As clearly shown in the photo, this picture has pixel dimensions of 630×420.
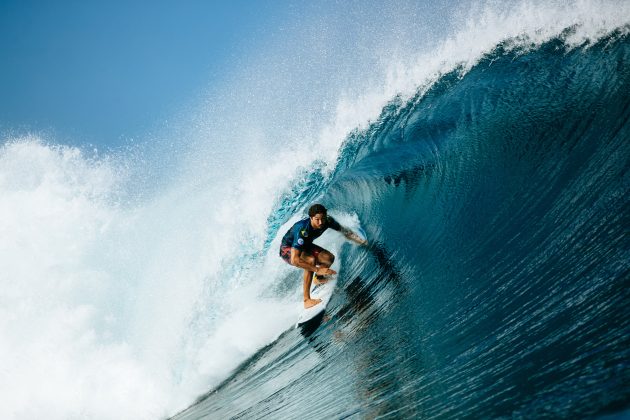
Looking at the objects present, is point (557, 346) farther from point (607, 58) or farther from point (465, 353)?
point (607, 58)

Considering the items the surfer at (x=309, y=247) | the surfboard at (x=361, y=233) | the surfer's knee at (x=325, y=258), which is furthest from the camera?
the surfboard at (x=361, y=233)

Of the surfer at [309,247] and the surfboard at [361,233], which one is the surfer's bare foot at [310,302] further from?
the surfboard at [361,233]

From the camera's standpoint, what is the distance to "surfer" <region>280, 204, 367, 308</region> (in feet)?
16.7

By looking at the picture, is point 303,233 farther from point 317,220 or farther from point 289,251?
point 289,251

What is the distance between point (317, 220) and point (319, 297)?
45.2 inches

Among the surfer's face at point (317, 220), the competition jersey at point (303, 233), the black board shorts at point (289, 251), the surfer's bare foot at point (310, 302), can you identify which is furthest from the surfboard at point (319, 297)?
the surfer's face at point (317, 220)

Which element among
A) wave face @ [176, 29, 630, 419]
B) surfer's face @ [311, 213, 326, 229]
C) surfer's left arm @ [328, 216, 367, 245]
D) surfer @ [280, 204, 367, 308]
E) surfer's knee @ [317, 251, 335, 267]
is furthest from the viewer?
surfer's knee @ [317, 251, 335, 267]

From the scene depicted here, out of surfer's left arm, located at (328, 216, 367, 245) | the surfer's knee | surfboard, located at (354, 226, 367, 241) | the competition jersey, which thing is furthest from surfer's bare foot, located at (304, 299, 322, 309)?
surfboard, located at (354, 226, 367, 241)

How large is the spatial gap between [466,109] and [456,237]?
3.87m

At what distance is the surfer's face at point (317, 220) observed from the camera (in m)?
4.99

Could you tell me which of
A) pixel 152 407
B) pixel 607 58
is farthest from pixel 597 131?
pixel 152 407

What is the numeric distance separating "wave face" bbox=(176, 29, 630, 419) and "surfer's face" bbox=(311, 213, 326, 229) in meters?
0.89

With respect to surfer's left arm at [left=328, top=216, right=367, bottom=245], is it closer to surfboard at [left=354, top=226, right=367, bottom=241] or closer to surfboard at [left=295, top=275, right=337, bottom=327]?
surfboard at [left=354, top=226, right=367, bottom=241]

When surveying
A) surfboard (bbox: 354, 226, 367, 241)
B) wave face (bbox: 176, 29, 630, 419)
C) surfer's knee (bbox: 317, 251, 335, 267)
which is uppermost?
surfboard (bbox: 354, 226, 367, 241)
